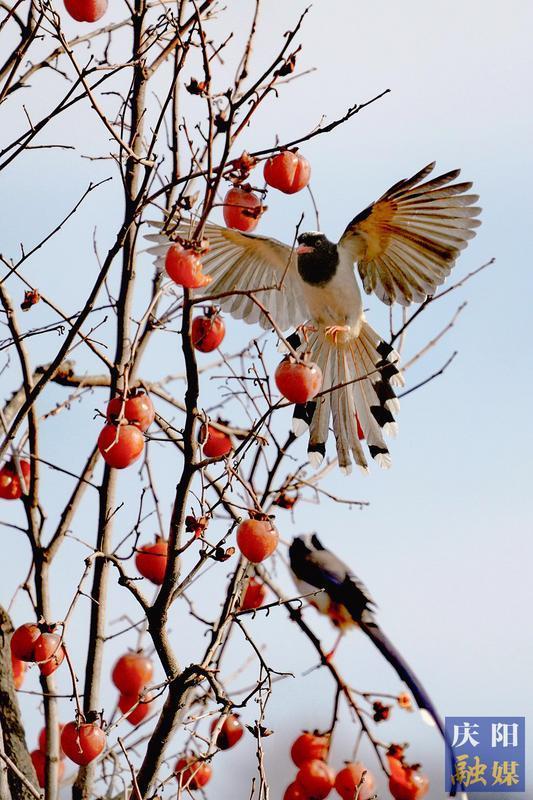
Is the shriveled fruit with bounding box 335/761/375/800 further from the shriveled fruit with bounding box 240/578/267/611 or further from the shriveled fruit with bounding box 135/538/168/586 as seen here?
the shriveled fruit with bounding box 135/538/168/586

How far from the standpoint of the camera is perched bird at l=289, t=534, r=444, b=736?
2.77 meters

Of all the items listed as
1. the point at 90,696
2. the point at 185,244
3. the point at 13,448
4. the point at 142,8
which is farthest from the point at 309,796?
the point at 142,8

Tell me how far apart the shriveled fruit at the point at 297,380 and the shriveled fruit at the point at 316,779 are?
136 cm

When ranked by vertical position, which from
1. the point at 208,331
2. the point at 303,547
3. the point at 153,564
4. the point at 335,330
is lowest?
the point at 153,564

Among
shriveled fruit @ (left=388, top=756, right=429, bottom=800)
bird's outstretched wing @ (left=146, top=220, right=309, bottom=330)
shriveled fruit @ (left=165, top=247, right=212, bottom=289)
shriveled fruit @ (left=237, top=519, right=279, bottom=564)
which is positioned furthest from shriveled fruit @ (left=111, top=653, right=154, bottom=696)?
shriveled fruit @ (left=165, top=247, right=212, bottom=289)

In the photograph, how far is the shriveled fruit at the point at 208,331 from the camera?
2.56 m

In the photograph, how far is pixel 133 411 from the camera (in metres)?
2.16

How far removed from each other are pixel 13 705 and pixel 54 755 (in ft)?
0.78

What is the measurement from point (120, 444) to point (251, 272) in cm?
149

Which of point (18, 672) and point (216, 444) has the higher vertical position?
point (216, 444)

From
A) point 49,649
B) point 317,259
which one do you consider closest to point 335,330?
point 317,259

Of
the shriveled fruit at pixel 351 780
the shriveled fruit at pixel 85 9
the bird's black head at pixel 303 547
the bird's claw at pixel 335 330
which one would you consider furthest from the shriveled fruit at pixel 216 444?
the shriveled fruit at pixel 85 9

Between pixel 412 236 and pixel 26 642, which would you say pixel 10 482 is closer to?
pixel 26 642

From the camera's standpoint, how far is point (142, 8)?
8.02 ft
